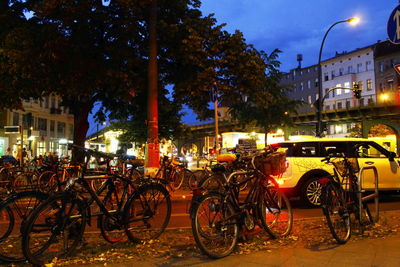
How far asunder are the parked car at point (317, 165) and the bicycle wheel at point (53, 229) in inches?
221

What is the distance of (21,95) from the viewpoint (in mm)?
13578

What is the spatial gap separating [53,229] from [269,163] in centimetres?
300

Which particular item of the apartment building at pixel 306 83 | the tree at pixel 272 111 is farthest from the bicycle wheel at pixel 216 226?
the apartment building at pixel 306 83

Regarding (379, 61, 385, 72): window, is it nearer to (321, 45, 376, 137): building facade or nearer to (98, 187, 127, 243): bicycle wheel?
(321, 45, 376, 137): building facade

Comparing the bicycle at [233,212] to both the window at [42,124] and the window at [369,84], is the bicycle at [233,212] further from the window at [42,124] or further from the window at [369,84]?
the window at [369,84]

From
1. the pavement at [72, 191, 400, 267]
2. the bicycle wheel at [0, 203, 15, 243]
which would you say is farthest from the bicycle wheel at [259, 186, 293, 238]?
the bicycle wheel at [0, 203, 15, 243]

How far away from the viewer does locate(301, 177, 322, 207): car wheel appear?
9164mm

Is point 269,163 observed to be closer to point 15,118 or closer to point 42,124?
point 15,118

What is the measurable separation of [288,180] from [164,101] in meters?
9.10

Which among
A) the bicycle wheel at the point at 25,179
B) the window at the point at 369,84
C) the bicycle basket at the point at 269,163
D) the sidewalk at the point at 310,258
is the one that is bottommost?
the sidewalk at the point at 310,258

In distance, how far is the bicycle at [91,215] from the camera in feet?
14.2

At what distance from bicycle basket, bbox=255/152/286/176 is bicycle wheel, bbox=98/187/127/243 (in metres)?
2.05

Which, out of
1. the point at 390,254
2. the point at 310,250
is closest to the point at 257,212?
the point at 310,250

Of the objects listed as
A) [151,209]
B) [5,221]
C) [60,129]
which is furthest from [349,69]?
[5,221]
